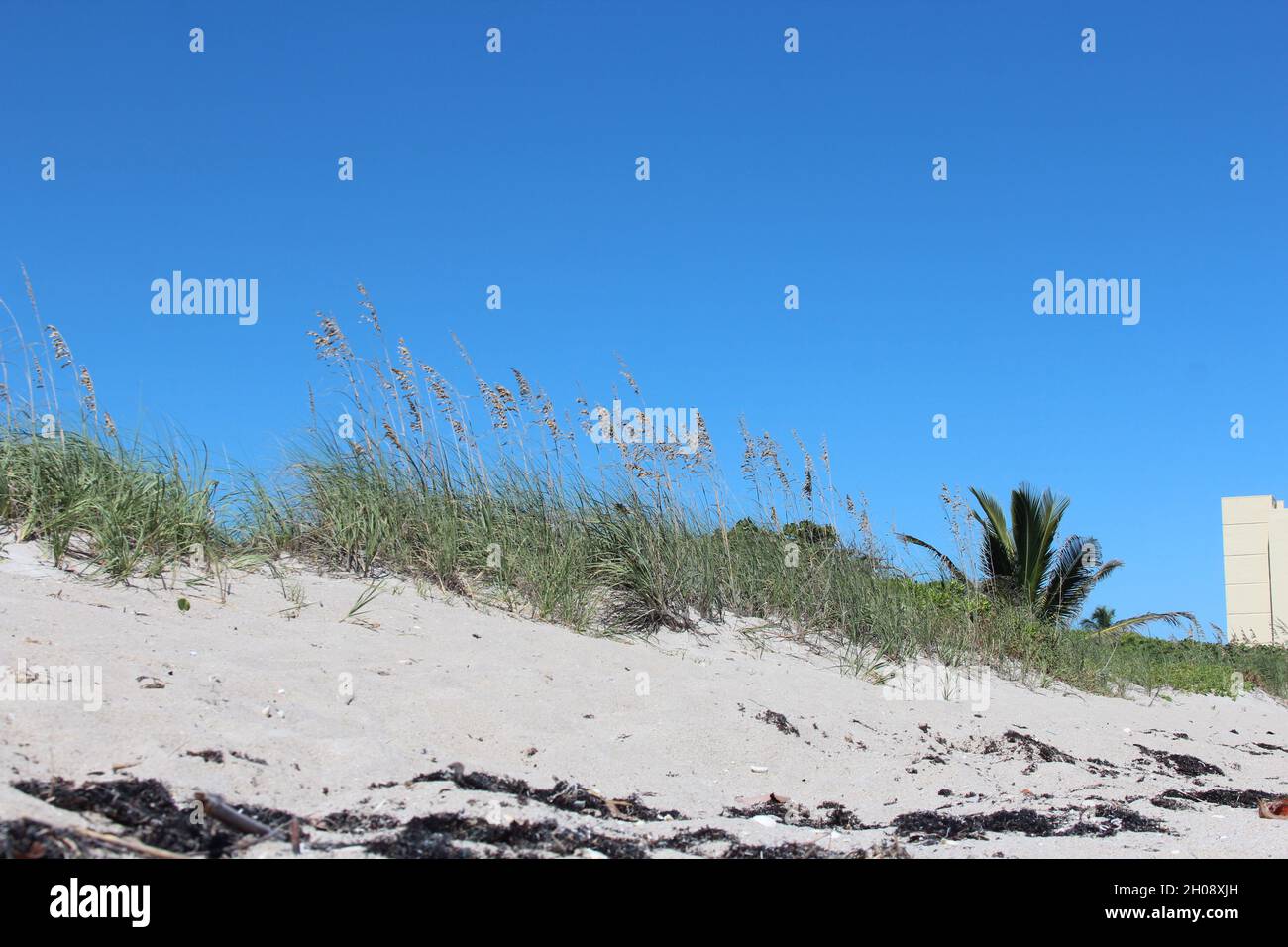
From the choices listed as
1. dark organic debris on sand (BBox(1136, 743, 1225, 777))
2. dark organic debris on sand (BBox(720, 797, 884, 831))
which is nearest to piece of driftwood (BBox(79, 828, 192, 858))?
dark organic debris on sand (BBox(720, 797, 884, 831))

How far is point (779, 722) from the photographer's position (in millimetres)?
5695

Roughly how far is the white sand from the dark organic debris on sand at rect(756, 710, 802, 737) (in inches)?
3.6

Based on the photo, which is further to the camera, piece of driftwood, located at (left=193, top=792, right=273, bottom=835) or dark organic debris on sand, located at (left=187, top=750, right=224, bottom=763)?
dark organic debris on sand, located at (left=187, top=750, right=224, bottom=763)

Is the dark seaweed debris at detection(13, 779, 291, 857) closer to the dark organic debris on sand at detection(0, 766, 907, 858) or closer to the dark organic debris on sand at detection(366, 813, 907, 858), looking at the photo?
the dark organic debris on sand at detection(0, 766, 907, 858)

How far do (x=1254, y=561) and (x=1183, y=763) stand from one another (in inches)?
1187

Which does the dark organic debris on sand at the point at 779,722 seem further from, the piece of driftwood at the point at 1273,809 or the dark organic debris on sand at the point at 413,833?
the piece of driftwood at the point at 1273,809

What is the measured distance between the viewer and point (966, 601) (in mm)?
9977

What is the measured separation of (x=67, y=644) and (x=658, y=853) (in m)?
2.84

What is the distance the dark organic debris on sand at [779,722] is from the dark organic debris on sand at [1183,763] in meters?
2.74

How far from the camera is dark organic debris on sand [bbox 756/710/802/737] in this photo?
5.64 m

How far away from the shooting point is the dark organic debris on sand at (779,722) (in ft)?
18.5

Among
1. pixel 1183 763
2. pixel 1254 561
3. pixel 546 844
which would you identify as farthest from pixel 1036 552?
pixel 1254 561
